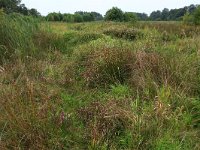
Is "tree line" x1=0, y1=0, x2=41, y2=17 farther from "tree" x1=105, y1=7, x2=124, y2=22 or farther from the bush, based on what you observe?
"tree" x1=105, y1=7, x2=124, y2=22

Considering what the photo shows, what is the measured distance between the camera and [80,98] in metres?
4.25

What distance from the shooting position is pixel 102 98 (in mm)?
4156

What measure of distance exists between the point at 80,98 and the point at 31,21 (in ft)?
12.4

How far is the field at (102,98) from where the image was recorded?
3.04 m

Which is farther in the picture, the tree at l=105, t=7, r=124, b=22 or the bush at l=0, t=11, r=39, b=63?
the tree at l=105, t=7, r=124, b=22

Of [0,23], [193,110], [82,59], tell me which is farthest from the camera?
[0,23]

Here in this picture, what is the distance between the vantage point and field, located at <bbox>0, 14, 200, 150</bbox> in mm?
3035

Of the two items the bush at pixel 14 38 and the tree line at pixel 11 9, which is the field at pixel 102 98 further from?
the tree line at pixel 11 9

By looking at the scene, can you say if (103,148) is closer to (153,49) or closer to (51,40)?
(153,49)

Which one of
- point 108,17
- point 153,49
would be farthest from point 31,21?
point 108,17

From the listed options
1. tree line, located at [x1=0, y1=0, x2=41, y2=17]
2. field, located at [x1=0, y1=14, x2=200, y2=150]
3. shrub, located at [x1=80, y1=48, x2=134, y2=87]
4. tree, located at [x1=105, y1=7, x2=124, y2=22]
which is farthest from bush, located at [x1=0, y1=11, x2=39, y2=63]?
tree, located at [x1=105, y1=7, x2=124, y2=22]

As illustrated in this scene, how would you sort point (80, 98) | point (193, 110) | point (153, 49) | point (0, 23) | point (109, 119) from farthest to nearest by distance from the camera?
point (0, 23) < point (153, 49) < point (80, 98) < point (193, 110) < point (109, 119)

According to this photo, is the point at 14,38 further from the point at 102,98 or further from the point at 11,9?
the point at 11,9

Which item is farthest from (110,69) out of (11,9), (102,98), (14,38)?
(11,9)
